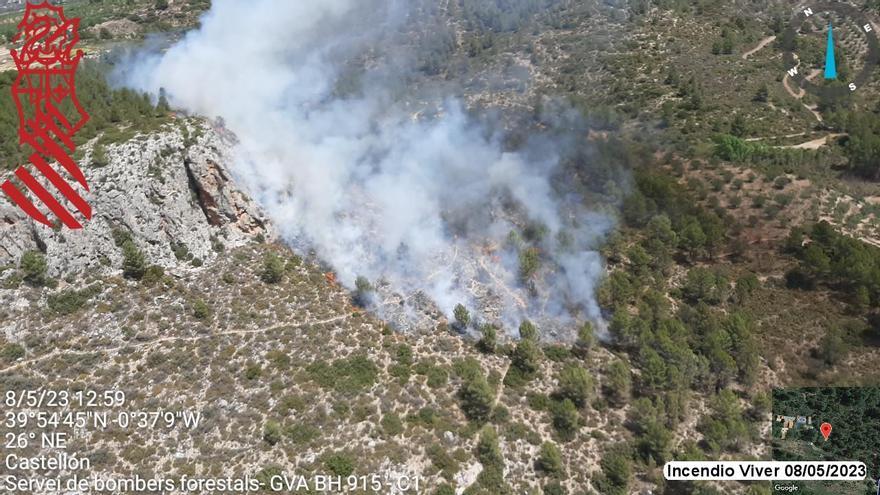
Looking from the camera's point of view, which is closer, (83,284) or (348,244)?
(83,284)

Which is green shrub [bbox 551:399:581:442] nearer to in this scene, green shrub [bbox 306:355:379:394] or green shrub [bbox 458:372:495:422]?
green shrub [bbox 458:372:495:422]

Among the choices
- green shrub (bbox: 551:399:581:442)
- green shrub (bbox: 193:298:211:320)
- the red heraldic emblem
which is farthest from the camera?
the red heraldic emblem

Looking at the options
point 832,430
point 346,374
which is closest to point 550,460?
point 346,374

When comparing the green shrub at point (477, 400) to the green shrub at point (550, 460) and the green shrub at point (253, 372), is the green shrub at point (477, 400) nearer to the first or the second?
the green shrub at point (550, 460)

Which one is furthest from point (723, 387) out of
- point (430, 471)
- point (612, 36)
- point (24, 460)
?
point (612, 36)

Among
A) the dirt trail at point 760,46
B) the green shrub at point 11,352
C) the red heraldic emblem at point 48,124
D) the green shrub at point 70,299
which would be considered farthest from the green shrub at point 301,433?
the dirt trail at point 760,46

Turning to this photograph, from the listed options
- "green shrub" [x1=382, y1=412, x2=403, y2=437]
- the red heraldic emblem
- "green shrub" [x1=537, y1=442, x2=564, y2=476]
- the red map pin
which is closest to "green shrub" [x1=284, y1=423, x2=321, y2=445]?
"green shrub" [x1=382, y1=412, x2=403, y2=437]

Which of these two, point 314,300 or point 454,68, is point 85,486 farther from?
point 454,68
